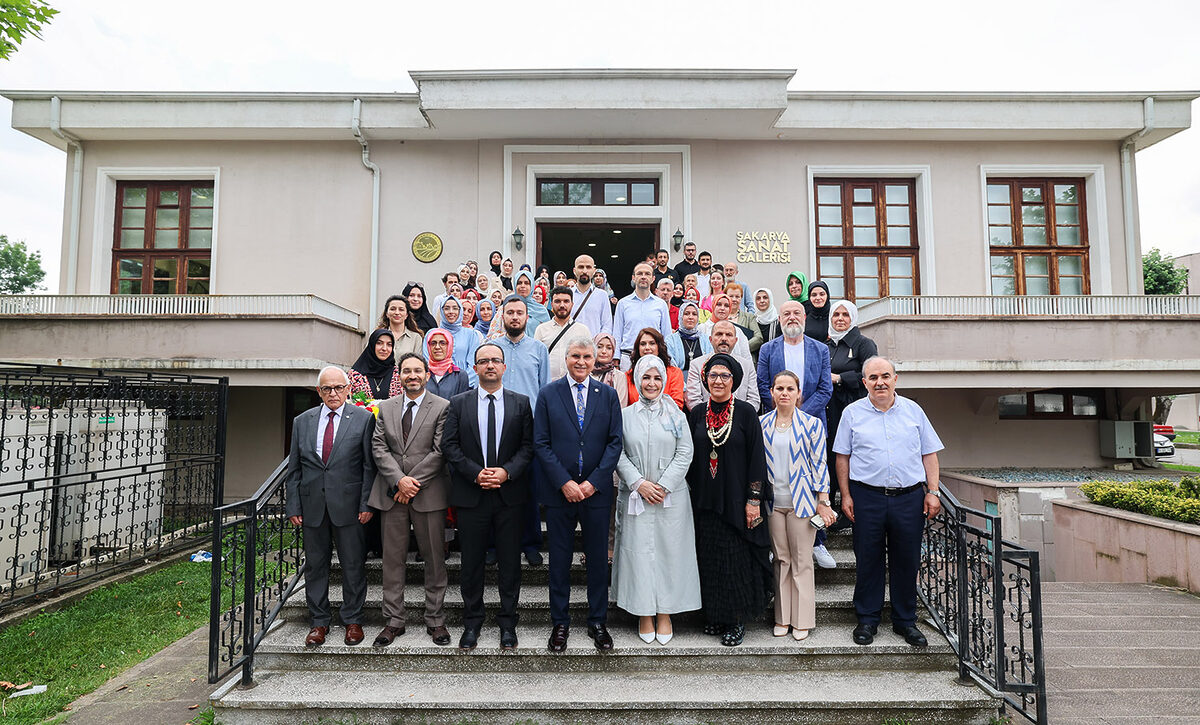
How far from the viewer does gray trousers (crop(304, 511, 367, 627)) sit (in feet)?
14.5

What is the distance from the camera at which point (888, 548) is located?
4.50 meters

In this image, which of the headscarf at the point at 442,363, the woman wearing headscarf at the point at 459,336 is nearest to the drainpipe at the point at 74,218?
the woman wearing headscarf at the point at 459,336

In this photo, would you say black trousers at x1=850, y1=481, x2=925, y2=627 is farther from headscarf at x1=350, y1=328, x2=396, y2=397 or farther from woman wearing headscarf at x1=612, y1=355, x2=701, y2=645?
headscarf at x1=350, y1=328, x2=396, y2=397

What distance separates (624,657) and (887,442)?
232cm

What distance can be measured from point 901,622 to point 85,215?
14.3 meters

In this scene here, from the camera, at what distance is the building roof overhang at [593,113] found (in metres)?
10.5

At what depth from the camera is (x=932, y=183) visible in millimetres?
11555

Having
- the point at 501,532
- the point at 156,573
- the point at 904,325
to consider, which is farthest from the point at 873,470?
the point at 156,573

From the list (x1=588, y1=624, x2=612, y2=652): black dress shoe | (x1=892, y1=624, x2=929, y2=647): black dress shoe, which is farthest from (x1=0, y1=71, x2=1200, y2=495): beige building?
(x1=588, y1=624, x2=612, y2=652): black dress shoe

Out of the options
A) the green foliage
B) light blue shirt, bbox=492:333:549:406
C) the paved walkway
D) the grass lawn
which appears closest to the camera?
the paved walkway

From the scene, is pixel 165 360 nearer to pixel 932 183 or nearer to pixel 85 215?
pixel 85 215

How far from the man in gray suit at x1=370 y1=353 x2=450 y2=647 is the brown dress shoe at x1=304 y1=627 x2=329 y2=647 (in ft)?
1.26

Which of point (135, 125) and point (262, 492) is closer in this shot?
point (262, 492)

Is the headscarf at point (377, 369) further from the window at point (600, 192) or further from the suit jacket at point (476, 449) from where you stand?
the window at point (600, 192)
